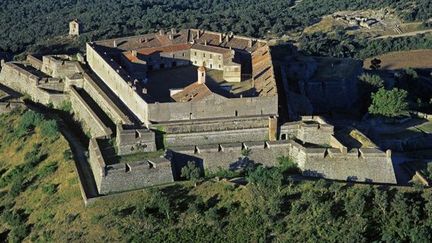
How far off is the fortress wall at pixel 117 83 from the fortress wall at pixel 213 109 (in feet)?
3.01

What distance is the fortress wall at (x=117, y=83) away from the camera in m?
38.6

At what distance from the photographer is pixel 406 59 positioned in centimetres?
8081

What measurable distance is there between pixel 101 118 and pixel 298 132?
11.6 metres

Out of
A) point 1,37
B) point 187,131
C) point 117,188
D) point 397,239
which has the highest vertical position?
point 1,37

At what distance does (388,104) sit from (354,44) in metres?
41.1

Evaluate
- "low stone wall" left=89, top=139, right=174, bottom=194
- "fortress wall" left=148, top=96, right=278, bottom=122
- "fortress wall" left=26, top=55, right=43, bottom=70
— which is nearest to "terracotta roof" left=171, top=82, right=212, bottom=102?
"fortress wall" left=148, top=96, right=278, bottom=122

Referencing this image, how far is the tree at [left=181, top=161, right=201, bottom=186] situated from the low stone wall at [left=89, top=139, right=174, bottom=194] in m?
0.68

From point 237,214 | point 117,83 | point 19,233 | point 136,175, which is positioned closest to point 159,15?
point 117,83

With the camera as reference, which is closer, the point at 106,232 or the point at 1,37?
the point at 106,232

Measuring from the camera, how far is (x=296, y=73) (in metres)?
50.4

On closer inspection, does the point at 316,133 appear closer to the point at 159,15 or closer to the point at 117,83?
the point at 117,83

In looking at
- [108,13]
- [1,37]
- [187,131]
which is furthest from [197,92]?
[108,13]

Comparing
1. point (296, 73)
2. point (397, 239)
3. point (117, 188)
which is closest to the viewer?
point (397, 239)

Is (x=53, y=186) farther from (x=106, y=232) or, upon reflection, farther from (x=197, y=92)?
(x=197, y=92)
